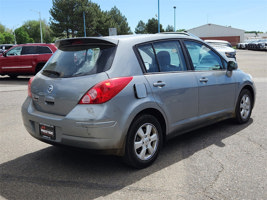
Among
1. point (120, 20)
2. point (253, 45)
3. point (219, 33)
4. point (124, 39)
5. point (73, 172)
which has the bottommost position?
point (73, 172)

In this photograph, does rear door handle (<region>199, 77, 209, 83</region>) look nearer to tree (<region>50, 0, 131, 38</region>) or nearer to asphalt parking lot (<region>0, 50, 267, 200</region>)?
asphalt parking lot (<region>0, 50, 267, 200</region>)

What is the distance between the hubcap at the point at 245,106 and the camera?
5605 mm

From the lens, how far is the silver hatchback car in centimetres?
335

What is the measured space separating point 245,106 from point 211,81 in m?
1.38

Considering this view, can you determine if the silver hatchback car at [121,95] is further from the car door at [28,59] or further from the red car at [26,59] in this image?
the car door at [28,59]

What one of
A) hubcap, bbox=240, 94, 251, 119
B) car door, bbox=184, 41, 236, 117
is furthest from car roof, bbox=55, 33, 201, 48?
hubcap, bbox=240, 94, 251, 119

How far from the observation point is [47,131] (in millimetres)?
3643

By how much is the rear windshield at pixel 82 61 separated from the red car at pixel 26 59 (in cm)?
1114

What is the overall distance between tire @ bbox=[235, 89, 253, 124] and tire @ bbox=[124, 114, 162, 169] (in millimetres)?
2169

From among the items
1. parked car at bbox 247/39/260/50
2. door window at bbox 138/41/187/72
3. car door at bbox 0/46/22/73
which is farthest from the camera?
parked car at bbox 247/39/260/50

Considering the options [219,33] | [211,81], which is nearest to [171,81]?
[211,81]

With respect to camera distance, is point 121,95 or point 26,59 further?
point 26,59

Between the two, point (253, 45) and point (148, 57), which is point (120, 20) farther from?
point (148, 57)

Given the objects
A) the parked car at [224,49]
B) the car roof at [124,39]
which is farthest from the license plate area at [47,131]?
the parked car at [224,49]
